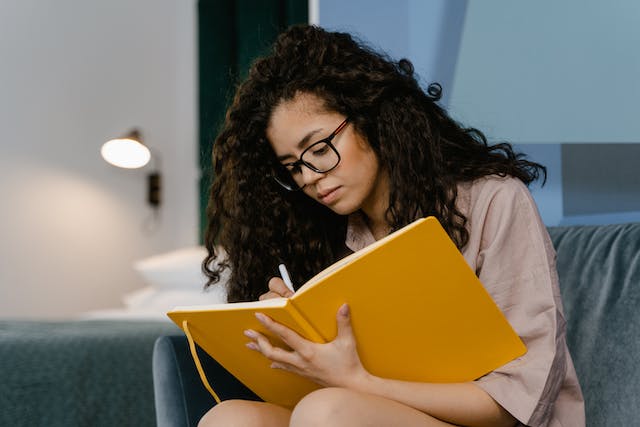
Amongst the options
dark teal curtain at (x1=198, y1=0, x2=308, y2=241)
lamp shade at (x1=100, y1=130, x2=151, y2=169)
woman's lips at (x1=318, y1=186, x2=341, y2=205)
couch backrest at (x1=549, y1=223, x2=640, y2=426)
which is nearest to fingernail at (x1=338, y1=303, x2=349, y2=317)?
woman's lips at (x1=318, y1=186, x2=341, y2=205)

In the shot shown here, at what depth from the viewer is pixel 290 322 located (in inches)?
31.8

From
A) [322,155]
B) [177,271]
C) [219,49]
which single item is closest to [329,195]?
[322,155]

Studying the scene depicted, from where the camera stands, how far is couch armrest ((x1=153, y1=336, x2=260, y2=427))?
1076 millimetres

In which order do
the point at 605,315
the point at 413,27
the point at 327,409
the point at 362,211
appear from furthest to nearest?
the point at 413,27
the point at 362,211
the point at 605,315
the point at 327,409

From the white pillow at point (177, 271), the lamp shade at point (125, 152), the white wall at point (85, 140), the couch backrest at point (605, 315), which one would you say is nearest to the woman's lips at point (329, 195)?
the couch backrest at point (605, 315)

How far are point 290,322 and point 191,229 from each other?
260 cm

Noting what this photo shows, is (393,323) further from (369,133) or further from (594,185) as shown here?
A: (594,185)

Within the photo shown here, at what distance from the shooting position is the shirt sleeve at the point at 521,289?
852mm

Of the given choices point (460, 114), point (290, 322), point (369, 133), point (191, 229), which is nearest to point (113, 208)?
point (191, 229)

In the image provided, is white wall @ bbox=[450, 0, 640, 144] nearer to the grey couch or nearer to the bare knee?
the grey couch

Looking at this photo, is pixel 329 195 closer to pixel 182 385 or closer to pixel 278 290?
pixel 278 290

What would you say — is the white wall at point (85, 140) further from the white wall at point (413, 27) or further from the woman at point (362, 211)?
the woman at point (362, 211)

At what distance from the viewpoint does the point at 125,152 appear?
287 cm

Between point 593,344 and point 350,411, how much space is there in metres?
0.46
